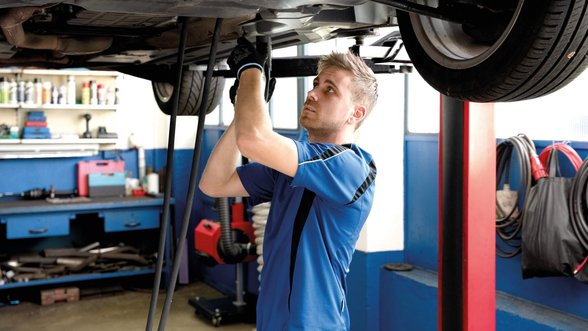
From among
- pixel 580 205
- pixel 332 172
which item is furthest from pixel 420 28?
pixel 580 205

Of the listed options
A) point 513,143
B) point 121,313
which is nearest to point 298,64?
point 513,143

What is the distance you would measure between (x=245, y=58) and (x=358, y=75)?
1.20ft

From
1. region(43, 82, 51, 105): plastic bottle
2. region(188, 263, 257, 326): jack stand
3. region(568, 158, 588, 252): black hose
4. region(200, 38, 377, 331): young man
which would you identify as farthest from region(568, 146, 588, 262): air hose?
region(43, 82, 51, 105): plastic bottle

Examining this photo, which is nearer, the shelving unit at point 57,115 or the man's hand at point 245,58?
the man's hand at point 245,58

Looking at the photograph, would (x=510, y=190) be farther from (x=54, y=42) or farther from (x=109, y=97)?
(x=109, y=97)

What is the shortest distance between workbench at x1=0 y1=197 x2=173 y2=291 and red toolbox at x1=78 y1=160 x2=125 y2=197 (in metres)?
0.24

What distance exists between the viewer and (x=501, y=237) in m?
3.25

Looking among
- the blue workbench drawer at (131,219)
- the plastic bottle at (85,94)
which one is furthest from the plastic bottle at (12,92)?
the blue workbench drawer at (131,219)

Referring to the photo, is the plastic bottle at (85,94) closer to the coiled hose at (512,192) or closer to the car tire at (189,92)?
the car tire at (189,92)

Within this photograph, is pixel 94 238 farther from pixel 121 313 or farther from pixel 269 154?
pixel 269 154

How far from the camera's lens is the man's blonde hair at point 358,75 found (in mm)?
1941

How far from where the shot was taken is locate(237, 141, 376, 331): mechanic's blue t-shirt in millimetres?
1779

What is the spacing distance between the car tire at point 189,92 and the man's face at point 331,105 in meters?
1.17

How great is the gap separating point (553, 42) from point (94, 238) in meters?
5.47
